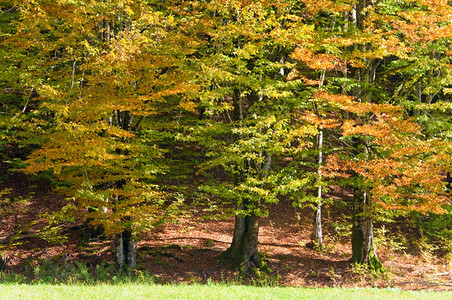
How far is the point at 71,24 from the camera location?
10.9m

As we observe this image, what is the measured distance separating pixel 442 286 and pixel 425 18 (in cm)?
820

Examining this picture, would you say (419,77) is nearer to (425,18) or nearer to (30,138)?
(425,18)

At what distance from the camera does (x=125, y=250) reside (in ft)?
43.6

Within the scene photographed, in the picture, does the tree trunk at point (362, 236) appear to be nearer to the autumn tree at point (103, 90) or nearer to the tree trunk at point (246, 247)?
the tree trunk at point (246, 247)

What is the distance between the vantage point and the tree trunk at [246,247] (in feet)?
44.9

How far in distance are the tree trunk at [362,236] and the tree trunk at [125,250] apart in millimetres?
7387

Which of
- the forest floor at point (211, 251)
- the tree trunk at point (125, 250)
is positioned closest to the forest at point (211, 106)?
the tree trunk at point (125, 250)

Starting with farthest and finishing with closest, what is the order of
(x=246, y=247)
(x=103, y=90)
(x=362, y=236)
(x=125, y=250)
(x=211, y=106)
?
1. (x=362, y=236)
2. (x=246, y=247)
3. (x=125, y=250)
4. (x=211, y=106)
5. (x=103, y=90)

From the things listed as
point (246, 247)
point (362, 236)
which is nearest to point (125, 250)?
point (246, 247)

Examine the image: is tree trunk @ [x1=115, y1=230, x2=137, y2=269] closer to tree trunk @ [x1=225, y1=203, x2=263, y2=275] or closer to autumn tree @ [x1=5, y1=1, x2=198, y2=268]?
autumn tree @ [x1=5, y1=1, x2=198, y2=268]

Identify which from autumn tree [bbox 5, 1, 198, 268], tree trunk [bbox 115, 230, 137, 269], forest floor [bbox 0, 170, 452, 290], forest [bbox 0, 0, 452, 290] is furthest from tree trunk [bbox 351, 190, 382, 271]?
tree trunk [bbox 115, 230, 137, 269]

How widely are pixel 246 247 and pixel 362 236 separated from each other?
13.1 feet

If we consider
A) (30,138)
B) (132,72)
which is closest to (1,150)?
(30,138)

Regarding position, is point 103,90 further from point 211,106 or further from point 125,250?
point 125,250
